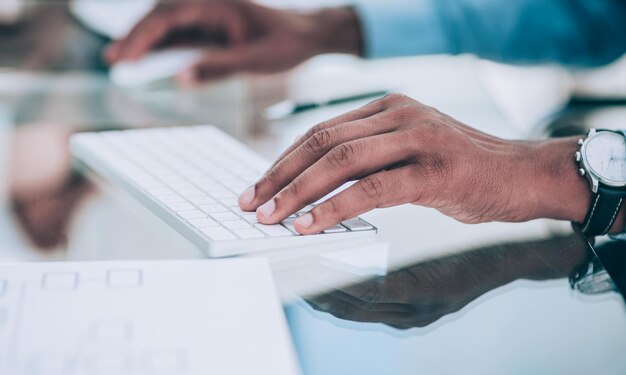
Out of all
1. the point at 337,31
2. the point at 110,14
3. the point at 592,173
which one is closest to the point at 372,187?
the point at 592,173

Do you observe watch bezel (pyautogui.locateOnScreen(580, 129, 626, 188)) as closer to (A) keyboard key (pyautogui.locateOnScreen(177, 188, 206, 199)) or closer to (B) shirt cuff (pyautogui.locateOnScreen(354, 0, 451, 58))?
(A) keyboard key (pyautogui.locateOnScreen(177, 188, 206, 199))

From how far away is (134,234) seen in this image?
621 mm

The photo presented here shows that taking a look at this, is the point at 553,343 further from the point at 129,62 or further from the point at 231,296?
the point at 129,62

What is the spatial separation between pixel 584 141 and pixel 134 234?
0.41 m

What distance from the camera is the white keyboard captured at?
57 centimetres

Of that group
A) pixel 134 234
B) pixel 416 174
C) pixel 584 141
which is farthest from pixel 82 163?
pixel 584 141

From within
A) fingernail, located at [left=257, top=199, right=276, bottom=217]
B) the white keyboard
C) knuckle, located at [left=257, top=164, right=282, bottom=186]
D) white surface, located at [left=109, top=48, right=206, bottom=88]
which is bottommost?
white surface, located at [left=109, top=48, right=206, bottom=88]

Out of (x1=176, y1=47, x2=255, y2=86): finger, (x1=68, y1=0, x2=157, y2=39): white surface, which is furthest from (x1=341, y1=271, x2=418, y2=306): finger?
(x1=68, y1=0, x2=157, y2=39): white surface

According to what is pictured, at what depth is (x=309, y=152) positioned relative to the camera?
65cm

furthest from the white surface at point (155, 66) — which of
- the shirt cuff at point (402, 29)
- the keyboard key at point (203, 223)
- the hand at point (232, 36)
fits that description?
the keyboard key at point (203, 223)

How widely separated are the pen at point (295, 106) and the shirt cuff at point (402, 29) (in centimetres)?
21

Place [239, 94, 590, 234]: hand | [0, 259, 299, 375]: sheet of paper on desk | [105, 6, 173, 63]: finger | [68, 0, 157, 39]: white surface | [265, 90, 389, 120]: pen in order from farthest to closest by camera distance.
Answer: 1. [68, 0, 157, 39]: white surface
2. [105, 6, 173, 63]: finger
3. [265, 90, 389, 120]: pen
4. [239, 94, 590, 234]: hand
5. [0, 259, 299, 375]: sheet of paper on desk

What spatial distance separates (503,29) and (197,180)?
29.9 inches

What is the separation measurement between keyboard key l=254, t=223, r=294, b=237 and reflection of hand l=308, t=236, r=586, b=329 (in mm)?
73
